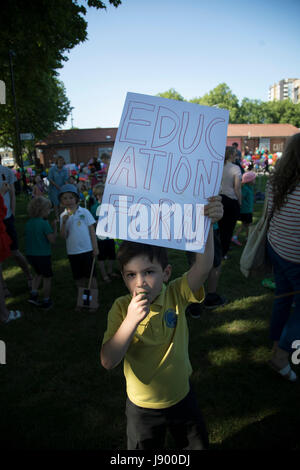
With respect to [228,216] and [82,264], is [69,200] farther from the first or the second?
[228,216]

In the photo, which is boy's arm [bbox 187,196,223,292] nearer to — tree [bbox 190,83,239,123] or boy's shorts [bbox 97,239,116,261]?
boy's shorts [bbox 97,239,116,261]

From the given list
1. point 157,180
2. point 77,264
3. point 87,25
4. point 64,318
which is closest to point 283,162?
point 157,180

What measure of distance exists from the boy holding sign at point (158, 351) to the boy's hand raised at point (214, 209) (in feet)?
0.05

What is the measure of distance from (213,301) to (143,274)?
2.86 metres

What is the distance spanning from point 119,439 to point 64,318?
2036mm

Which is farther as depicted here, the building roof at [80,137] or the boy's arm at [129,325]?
the building roof at [80,137]

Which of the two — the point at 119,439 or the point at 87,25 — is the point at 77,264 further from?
the point at 87,25

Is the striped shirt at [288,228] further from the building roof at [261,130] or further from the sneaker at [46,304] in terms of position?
the building roof at [261,130]

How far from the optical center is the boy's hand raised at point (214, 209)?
1.30m

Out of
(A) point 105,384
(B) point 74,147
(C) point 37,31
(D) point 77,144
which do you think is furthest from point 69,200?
(B) point 74,147

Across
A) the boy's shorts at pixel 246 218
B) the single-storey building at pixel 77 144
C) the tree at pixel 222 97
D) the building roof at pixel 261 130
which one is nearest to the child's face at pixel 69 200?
the boy's shorts at pixel 246 218

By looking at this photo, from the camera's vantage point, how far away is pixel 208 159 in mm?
1350

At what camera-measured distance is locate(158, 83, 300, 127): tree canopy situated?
59531mm

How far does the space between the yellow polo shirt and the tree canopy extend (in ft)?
209
